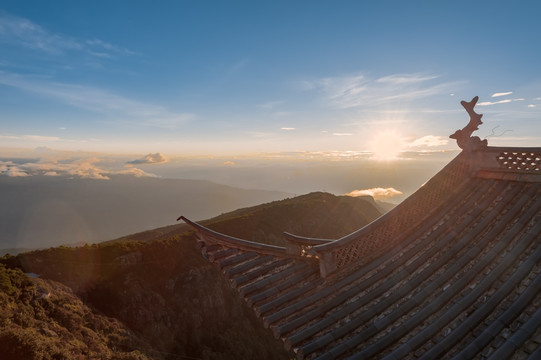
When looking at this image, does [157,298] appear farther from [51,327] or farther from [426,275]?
[426,275]

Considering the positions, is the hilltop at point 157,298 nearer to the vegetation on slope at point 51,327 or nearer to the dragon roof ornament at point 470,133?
the vegetation on slope at point 51,327

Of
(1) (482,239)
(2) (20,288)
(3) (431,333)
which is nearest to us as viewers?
(3) (431,333)

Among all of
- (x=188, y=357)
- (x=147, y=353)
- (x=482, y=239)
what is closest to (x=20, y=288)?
(x=147, y=353)

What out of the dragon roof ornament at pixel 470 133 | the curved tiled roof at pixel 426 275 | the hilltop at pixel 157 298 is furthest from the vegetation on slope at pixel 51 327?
the dragon roof ornament at pixel 470 133

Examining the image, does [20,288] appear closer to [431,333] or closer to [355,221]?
[431,333]

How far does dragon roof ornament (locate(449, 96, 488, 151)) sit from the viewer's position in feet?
29.7

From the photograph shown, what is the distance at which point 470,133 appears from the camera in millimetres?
9195

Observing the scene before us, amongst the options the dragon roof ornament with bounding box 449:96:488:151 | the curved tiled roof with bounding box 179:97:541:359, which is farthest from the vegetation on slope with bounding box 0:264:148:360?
the dragon roof ornament with bounding box 449:96:488:151

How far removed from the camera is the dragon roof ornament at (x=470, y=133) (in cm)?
905

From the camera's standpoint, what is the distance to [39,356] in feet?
73.6

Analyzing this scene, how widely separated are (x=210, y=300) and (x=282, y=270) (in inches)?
1480

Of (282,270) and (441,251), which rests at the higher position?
(441,251)

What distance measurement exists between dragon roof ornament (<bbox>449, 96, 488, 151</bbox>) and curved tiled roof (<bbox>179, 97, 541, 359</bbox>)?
13 centimetres

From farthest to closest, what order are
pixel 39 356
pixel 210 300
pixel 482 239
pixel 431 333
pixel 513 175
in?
pixel 210 300, pixel 39 356, pixel 513 175, pixel 482 239, pixel 431 333
